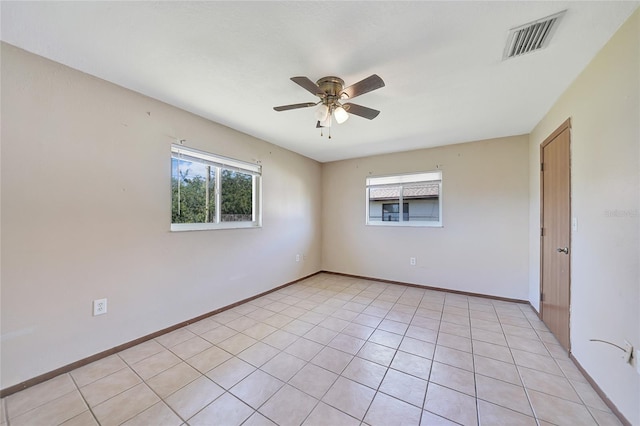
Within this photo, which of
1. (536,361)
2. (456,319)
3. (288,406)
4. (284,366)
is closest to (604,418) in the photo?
(536,361)

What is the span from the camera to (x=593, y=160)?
5.74ft

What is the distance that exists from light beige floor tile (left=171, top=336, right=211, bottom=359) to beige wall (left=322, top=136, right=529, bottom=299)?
3.00m

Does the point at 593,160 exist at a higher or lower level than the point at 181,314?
higher

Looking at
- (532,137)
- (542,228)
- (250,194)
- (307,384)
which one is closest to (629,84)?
(542,228)

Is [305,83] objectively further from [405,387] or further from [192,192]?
[405,387]

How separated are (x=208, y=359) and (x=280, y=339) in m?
0.65

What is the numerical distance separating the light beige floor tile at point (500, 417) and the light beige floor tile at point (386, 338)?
2.63ft

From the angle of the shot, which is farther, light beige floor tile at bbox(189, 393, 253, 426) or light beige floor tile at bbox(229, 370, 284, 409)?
light beige floor tile at bbox(229, 370, 284, 409)

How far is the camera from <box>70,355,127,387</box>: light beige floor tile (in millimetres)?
1781

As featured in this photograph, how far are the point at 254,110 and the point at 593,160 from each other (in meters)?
2.93

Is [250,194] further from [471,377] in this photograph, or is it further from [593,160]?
[593,160]

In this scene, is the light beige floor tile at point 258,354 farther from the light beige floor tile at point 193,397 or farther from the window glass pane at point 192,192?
the window glass pane at point 192,192

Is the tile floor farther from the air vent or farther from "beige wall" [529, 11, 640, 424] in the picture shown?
the air vent

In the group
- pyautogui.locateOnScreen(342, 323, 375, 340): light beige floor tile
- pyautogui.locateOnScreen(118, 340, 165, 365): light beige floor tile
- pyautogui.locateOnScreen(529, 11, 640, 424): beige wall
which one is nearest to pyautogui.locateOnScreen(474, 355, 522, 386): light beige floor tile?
pyautogui.locateOnScreen(529, 11, 640, 424): beige wall
